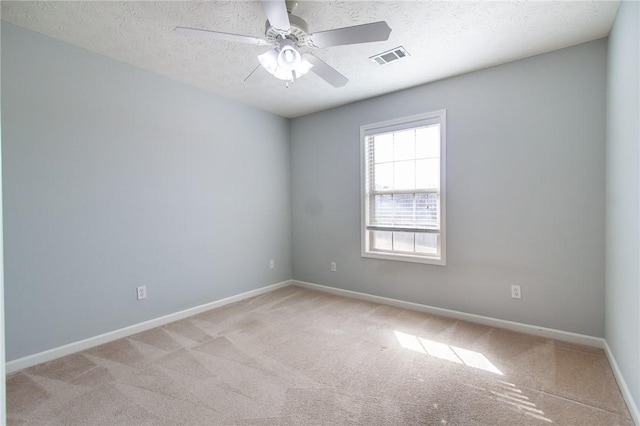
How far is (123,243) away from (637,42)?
405 centimetres

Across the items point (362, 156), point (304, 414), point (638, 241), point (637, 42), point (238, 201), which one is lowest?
point (304, 414)

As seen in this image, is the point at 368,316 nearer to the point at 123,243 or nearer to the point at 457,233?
the point at 457,233

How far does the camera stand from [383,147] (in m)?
3.86

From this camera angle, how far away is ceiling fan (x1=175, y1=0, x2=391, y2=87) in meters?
1.86

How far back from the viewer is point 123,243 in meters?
2.93

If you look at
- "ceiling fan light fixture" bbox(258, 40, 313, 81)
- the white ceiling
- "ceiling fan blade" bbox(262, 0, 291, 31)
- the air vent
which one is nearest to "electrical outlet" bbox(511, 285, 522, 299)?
the white ceiling

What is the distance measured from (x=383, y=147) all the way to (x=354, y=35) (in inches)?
78.9

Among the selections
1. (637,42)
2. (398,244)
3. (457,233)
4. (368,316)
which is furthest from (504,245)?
(637,42)

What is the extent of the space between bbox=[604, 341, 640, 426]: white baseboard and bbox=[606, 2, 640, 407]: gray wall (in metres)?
0.05

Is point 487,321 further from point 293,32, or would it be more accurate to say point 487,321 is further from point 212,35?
point 212,35

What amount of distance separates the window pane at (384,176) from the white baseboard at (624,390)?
7.95 ft

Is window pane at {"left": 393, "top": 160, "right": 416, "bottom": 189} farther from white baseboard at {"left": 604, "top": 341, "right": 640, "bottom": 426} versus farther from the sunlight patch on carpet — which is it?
white baseboard at {"left": 604, "top": 341, "right": 640, "bottom": 426}

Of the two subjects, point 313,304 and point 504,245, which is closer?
point 504,245

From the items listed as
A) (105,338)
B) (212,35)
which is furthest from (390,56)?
(105,338)
